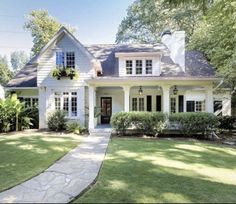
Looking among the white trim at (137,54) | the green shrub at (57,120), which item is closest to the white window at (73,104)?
the green shrub at (57,120)

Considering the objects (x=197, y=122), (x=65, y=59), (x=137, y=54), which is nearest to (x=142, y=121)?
(x=197, y=122)

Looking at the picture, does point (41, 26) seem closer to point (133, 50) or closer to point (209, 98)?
point (133, 50)

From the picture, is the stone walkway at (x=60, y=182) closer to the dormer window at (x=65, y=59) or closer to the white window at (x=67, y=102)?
the white window at (x=67, y=102)

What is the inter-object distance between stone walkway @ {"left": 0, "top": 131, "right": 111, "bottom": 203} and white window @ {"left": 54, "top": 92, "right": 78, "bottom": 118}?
29.7 ft

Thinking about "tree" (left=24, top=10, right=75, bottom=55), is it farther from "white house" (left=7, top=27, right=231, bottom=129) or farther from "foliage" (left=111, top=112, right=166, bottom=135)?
"foliage" (left=111, top=112, right=166, bottom=135)

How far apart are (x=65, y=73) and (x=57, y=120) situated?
3.29 meters

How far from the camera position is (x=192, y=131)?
50.0 feet

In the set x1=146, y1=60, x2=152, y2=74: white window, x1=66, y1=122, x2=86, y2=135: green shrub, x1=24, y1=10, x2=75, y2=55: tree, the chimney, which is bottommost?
x1=66, y1=122, x2=86, y2=135: green shrub

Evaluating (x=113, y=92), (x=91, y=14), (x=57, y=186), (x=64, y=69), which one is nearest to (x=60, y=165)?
(x=57, y=186)

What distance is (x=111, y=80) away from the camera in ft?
53.8

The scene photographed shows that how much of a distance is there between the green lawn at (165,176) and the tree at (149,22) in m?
24.7

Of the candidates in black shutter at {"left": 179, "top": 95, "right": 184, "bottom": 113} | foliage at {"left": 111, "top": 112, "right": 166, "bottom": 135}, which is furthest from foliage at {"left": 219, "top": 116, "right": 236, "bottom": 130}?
foliage at {"left": 111, "top": 112, "right": 166, "bottom": 135}

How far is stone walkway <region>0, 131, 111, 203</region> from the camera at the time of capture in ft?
17.7

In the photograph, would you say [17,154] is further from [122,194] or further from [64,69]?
[64,69]
